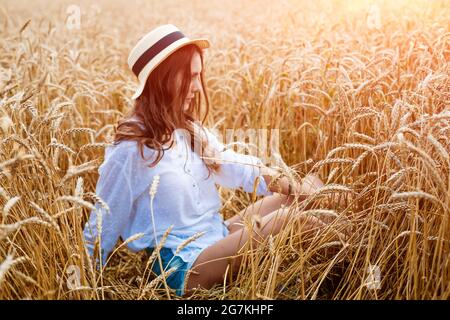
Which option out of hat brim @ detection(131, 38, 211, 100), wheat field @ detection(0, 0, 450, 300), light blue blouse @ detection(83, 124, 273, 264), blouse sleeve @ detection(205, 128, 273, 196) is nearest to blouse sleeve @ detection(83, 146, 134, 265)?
light blue blouse @ detection(83, 124, 273, 264)

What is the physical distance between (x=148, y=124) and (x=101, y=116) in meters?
1.11

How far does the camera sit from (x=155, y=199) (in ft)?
5.41

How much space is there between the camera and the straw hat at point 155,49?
159cm

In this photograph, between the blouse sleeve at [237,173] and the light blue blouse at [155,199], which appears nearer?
the light blue blouse at [155,199]

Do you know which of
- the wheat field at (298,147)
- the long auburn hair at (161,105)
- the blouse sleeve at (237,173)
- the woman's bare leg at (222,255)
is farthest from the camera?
the blouse sleeve at (237,173)

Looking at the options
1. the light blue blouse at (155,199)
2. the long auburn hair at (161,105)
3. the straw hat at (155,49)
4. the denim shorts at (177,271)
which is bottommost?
the denim shorts at (177,271)

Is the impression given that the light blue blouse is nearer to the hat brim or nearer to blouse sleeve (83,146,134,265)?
blouse sleeve (83,146,134,265)

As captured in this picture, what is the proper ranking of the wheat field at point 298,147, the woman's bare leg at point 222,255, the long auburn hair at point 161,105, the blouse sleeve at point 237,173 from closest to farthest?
the wheat field at point 298,147
the woman's bare leg at point 222,255
the long auburn hair at point 161,105
the blouse sleeve at point 237,173

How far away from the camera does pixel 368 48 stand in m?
2.85

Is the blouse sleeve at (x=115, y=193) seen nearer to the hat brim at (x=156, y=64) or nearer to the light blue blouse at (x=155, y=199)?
the light blue blouse at (x=155, y=199)

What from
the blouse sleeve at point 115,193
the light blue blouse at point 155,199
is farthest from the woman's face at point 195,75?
the blouse sleeve at point 115,193

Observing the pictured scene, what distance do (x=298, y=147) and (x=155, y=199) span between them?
36.3 inches
